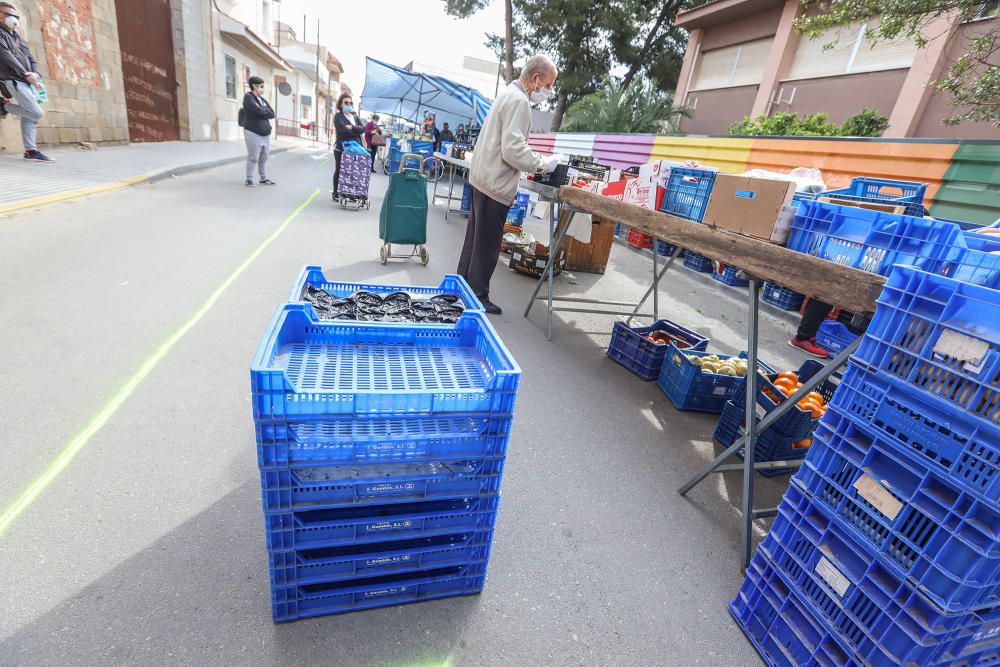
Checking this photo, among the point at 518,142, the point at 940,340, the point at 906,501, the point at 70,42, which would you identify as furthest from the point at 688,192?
the point at 70,42

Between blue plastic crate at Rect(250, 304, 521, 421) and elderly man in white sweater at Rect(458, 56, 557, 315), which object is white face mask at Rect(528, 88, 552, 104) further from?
blue plastic crate at Rect(250, 304, 521, 421)

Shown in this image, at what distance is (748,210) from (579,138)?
494 inches

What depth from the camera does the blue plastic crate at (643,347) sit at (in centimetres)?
418

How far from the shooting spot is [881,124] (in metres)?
8.78

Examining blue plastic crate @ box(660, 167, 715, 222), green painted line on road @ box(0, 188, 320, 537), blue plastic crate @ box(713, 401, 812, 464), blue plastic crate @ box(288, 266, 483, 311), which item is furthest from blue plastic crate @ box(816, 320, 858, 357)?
green painted line on road @ box(0, 188, 320, 537)

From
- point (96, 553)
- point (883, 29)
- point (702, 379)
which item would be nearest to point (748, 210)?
point (702, 379)

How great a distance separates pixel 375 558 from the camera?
5.56 feet

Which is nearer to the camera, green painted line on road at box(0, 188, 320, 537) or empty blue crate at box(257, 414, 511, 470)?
empty blue crate at box(257, 414, 511, 470)

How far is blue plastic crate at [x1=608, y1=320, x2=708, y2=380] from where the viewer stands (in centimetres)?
418

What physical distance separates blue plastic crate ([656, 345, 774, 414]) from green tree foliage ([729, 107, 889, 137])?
672 cm

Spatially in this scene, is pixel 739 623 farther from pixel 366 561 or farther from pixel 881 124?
pixel 881 124

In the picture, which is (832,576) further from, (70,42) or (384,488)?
(70,42)

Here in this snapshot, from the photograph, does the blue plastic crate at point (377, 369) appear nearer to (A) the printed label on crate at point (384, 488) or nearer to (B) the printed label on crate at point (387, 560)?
(A) the printed label on crate at point (384, 488)

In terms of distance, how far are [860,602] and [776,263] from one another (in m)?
1.46
